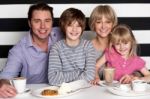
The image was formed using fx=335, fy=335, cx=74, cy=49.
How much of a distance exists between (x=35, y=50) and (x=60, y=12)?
0.43m

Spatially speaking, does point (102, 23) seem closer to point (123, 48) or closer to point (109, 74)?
point (123, 48)

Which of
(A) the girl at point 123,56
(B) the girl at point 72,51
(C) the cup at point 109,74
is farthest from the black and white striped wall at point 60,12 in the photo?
(C) the cup at point 109,74

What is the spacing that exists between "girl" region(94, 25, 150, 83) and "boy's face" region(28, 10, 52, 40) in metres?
0.36

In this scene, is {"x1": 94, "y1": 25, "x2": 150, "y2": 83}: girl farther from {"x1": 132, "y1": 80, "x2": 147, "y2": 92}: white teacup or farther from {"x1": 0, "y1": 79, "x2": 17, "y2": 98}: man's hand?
{"x1": 0, "y1": 79, "x2": 17, "y2": 98}: man's hand

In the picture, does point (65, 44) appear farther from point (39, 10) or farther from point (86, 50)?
point (39, 10)

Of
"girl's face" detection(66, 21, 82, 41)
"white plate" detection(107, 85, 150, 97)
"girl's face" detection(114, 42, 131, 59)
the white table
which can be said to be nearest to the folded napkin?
the white table

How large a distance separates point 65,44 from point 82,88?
372 mm

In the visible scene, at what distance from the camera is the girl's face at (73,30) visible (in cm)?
178

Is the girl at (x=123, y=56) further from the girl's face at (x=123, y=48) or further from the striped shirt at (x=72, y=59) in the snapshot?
the striped shirt at (x=72, y=59)

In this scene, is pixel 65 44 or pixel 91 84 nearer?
pixel 91 84

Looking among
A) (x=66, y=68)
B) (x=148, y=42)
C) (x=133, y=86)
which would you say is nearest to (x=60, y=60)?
(x=66, y=68)

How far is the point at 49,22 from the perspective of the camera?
78.2 inches

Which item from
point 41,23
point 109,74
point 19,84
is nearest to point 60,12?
point 41,23

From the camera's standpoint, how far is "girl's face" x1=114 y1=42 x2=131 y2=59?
1.90m
